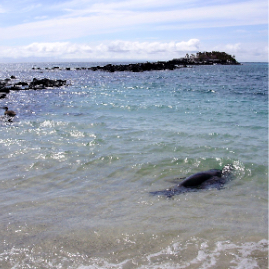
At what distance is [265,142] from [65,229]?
27.9ft

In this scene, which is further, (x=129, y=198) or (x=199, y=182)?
(x=199, y=182)

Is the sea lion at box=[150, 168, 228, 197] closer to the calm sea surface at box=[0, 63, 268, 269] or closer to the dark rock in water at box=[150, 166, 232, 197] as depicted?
the dark rock in water at box=[150, 166, 232, 197]

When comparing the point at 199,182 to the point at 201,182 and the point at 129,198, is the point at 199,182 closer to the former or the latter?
the point at 201,182

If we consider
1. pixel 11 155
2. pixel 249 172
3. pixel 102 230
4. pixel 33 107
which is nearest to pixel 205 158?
pixel 249 172

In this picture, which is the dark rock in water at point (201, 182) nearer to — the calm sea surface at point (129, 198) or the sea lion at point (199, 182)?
the sea lion at point (199, 182)

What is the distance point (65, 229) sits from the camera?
509cm

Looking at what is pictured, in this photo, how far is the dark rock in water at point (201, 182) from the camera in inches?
264

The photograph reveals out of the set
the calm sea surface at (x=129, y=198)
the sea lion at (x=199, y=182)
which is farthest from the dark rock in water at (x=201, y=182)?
the calm sea surface at (x=129, y=198)

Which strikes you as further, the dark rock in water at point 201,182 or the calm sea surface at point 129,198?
the dark rock in water at point 201,182

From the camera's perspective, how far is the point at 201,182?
23.5 ft

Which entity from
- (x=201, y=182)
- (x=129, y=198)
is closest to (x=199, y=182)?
(x=201, y=182)

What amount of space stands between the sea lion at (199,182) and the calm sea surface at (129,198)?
22 cm

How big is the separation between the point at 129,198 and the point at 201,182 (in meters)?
2.00

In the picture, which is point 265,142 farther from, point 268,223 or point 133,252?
point 133,252
